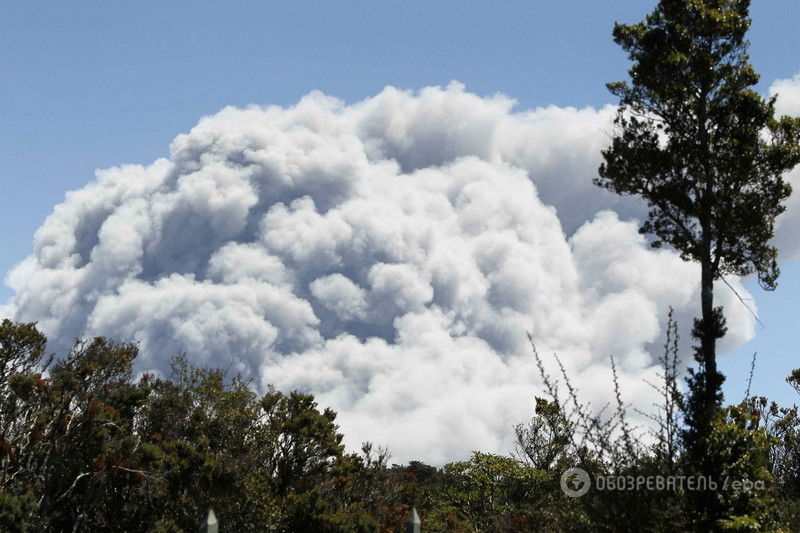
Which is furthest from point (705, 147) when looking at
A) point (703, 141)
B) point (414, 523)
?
point (414, 523)

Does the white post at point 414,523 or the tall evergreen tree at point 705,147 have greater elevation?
the tall evergreen tree at point 705,147

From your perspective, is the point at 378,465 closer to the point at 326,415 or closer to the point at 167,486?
the point at 326,415

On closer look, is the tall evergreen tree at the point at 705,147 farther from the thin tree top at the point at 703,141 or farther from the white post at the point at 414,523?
the white post at the point at 414,523

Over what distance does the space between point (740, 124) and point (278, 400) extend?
22442 millimetres

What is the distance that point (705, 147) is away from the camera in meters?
17.1

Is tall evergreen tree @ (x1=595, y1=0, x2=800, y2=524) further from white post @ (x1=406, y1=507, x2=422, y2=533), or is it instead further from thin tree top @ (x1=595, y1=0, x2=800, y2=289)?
white post @ (x1=406, y1=507, x2=422, y2=533)

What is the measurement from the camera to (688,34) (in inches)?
698

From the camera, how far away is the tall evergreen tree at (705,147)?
16531mm

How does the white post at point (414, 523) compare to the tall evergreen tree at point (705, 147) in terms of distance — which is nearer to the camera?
the white post at point (414, 523)

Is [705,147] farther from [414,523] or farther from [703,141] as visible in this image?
[414,523]

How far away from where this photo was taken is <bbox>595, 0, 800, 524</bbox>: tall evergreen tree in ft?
54.2

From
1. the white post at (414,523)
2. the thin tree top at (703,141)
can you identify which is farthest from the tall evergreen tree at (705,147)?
the white post at (414,523)

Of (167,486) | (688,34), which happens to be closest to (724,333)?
(688,34)

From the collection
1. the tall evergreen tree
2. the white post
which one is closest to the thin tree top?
the tall evergreen tree
